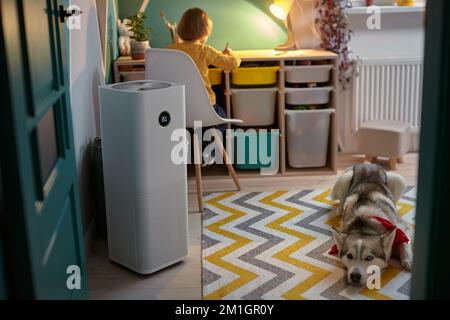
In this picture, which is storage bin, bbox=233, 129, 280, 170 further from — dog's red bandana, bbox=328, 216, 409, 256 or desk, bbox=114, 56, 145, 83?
dog's red bandana, bbox=328, 216, 409, 256

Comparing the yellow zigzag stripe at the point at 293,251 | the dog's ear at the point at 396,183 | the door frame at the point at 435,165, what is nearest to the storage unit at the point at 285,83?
the yellow zigzag stripe at the point at 293,251

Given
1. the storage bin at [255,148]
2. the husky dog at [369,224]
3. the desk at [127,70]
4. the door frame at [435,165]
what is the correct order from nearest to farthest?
the door frame at [435,165]
the husky dog at [369,224]
the desk at [127,70]
the storage bin at [255,148]

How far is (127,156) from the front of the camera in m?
2.60

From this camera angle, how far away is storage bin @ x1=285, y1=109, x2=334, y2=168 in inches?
157

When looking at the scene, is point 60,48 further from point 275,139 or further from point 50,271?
point 275,139

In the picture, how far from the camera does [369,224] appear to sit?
9.00 ft

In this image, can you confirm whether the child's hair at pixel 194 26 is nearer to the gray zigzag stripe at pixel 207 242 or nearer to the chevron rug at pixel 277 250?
the chevron rug at pixel 277 250

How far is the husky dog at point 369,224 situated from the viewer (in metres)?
2.60

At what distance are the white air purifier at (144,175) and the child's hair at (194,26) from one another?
93cm

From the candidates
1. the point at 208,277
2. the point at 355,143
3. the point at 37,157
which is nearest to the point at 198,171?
the point at 208,277

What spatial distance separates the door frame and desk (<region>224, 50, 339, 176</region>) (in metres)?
2.31

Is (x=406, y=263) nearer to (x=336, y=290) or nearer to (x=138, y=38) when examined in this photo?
(x=336, y=290)

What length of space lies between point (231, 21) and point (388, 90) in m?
1.22
